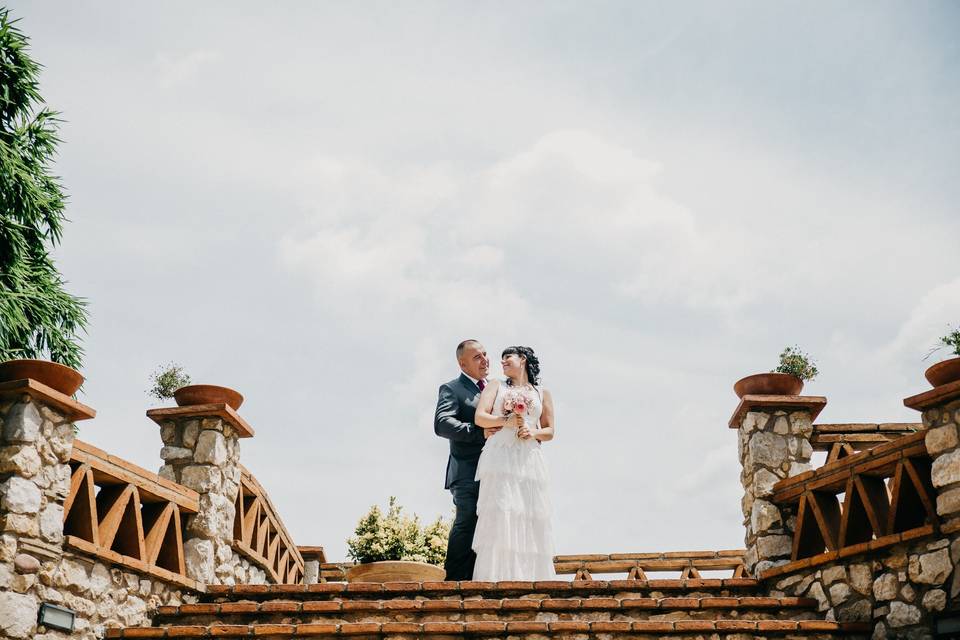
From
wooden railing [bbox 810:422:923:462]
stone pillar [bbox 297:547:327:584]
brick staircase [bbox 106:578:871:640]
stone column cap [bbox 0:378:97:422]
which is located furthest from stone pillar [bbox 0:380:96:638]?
stone pillar [bbox 297:547:327:584]

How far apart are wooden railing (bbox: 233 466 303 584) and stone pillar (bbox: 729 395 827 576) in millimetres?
4623

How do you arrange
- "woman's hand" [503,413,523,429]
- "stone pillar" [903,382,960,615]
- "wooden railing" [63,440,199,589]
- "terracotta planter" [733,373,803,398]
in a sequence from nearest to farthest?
"stone pillar" [903,382,960,615], "wooden railing" [63,440,199,589], "woman's hand" [503,413,523,429], "terracotta planter" [733,373,803,398]

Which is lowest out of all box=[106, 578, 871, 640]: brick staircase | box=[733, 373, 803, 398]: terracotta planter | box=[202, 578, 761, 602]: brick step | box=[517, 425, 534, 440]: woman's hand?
box=[106, 578, 871, 640]: brick staircase

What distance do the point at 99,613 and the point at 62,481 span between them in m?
0.99

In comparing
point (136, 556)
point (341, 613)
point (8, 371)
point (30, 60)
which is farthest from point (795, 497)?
point (30, 60)

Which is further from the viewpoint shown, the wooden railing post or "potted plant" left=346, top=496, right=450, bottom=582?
"potted plant" left=346, top=496, right=450, bottom=582

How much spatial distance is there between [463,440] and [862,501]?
10.5 feet

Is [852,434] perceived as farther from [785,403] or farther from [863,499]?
[863,499]

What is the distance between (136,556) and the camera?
6871 mm

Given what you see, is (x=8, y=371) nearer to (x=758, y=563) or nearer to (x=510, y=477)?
(x=510, y=477)

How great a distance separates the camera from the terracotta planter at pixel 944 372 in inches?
242

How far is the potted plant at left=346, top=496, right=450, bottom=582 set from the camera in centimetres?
904

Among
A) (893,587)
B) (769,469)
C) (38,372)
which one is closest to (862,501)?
(893,587)

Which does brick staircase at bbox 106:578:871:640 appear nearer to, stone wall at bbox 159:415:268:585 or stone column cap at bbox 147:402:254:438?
stone wall at bbox 159:415:268:585
